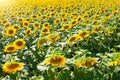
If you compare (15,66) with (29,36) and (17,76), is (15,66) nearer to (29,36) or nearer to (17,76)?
(17,76)

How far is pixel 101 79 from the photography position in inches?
164

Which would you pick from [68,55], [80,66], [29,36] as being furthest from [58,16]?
[80,66]

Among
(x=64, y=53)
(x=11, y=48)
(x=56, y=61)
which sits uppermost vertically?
(x=56, y=61)

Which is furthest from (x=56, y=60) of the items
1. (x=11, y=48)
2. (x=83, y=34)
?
(x=11, y=48)

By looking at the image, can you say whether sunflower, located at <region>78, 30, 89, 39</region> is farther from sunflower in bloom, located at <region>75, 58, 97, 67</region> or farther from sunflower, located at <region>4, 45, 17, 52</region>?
sunflower in bloom, located at <region>75, 58, 97, 67</region>

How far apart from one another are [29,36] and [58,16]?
8.23 ft

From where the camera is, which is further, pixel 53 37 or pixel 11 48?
pixel 53 37

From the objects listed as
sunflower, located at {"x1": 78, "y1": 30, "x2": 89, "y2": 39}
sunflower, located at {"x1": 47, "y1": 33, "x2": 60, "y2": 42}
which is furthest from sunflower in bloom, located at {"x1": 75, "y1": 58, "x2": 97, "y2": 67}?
sunflower, located at {"x1": 47, "y1": 33, "x2": 60, "y2": 42}

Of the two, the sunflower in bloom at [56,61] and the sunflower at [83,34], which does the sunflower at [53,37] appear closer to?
the sunflower at [83,34]

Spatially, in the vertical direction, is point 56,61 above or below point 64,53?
above

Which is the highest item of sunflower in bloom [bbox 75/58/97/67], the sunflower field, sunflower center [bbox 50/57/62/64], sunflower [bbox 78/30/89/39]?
sunflower center [bbox 50/57/62/64]

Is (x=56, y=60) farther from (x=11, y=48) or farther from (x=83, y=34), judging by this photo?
(x=11, y=48)

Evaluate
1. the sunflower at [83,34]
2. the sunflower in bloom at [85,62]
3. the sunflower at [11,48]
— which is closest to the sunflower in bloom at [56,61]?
the sunflower in bloom at [85,62]

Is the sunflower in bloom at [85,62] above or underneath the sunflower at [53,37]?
above
